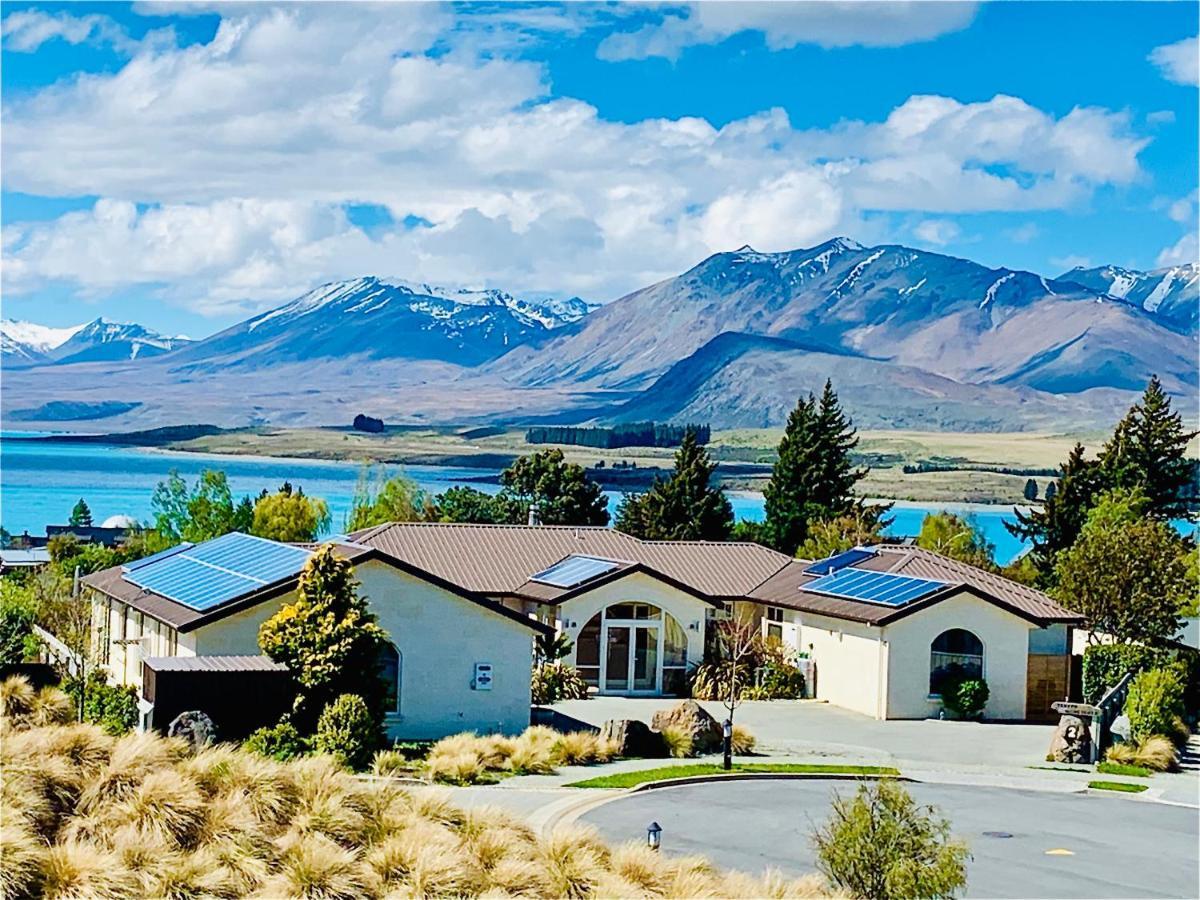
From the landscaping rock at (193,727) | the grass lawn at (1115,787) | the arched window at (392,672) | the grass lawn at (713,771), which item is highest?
the arched window at (392,672)

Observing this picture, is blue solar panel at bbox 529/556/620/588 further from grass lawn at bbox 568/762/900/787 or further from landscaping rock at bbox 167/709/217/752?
landscaping rock at bbox 167/709/217/752

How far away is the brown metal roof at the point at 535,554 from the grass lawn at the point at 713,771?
42.1ft

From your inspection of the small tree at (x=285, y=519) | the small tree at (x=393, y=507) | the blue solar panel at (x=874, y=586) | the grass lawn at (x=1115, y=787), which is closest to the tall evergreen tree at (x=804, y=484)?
the small tree at (x=393, y=507)

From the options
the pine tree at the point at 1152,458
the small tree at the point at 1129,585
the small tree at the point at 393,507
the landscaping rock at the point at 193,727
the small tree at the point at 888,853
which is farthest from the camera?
the small tree at the point at 393,507

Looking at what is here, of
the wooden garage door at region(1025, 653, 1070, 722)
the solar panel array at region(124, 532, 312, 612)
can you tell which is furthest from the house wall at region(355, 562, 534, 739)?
the wooden garage door at region(1025, 653, 1070, 722)

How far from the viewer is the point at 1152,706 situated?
3244 cm

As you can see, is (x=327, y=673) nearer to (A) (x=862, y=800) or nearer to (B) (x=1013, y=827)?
(B) (x=1013, y=827)

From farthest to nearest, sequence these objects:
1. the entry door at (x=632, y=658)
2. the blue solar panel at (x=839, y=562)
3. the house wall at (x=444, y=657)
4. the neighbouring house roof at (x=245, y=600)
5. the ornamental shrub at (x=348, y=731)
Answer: the blue solar panel at (x=839, y=562), the entry door at (x=632, y=658), the house wall at (x=444, y=657), the neighbouring house roof at (x=245, y=600), the ornamental shrub at (x=348, y=731)

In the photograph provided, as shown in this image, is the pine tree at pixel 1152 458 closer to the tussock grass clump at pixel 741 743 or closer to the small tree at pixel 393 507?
the small tree at pixel 393 507

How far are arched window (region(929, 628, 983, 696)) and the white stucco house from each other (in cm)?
3

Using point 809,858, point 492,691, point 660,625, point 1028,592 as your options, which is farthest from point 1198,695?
point 809,858

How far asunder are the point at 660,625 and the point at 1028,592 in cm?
878

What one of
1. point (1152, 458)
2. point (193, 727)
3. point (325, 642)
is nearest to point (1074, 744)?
point (325, 642)

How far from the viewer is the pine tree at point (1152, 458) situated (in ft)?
205
